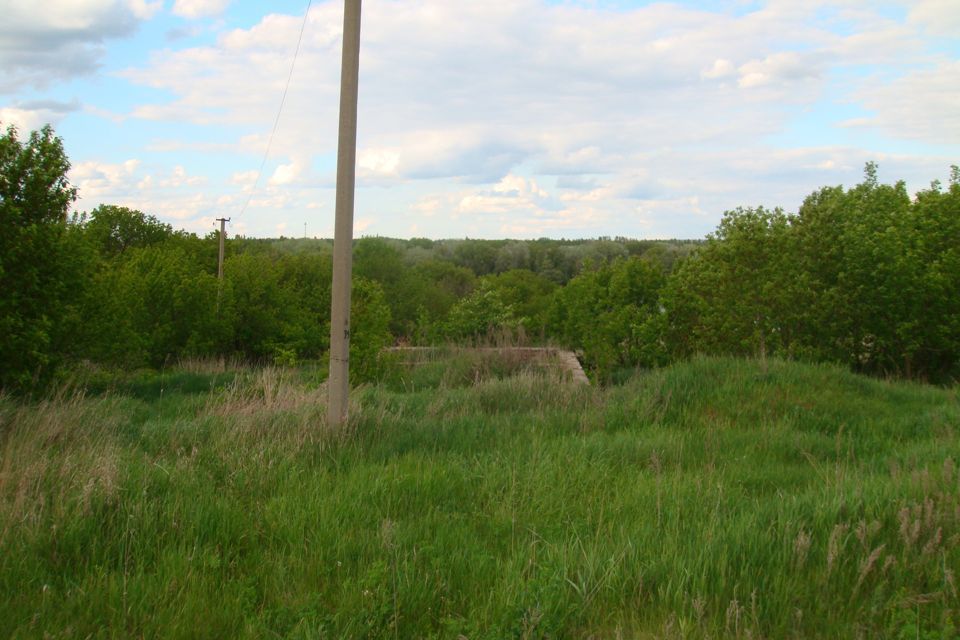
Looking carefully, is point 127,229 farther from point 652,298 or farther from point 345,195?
point 345,195

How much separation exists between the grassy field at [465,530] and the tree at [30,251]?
351 cm

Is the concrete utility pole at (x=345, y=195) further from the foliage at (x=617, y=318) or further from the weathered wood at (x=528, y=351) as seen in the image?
the foliage at (x=617, y=318)

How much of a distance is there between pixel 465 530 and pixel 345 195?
411 centimetres

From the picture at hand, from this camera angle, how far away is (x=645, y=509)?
5.02 m

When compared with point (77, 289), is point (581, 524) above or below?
below

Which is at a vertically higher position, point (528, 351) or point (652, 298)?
point (652, 298)

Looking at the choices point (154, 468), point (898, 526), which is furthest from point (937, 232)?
point (154, 468)

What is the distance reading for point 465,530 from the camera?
185 inches

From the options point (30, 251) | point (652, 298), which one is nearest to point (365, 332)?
point (30, 251)

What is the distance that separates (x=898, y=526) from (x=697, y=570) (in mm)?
1445

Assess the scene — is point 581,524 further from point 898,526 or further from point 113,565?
point 113,565

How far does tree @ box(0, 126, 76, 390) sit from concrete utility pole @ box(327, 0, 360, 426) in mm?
5487

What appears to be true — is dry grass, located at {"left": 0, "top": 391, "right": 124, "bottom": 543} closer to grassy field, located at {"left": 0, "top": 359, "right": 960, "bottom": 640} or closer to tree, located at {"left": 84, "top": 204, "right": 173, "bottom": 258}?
grassy field, located at {"left": 0, "top": 359, "right": 960, "bottom": 640}

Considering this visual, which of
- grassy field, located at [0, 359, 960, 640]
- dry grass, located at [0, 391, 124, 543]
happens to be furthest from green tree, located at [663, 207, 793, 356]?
dry grass, located at [0, 391, 124, 543]
